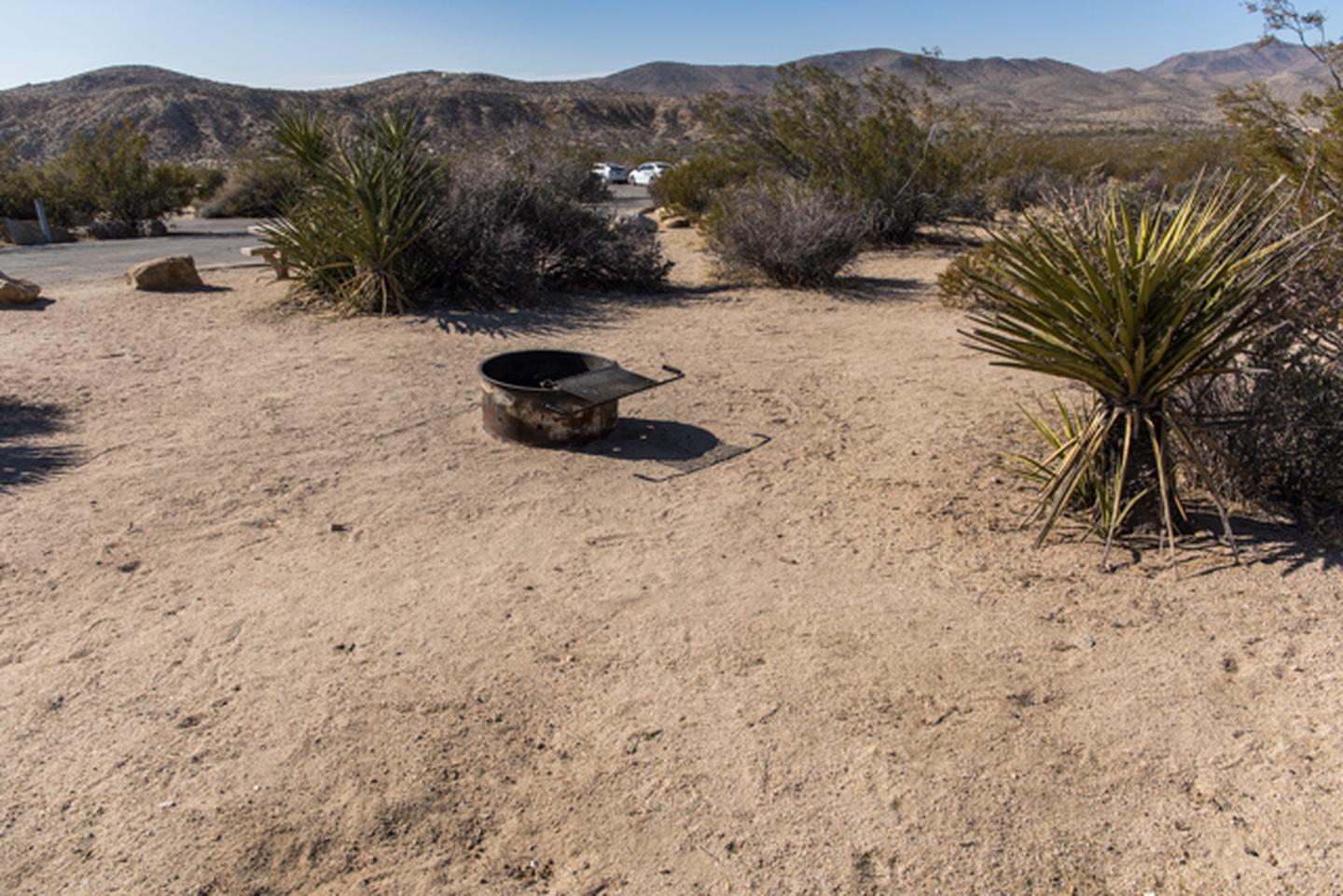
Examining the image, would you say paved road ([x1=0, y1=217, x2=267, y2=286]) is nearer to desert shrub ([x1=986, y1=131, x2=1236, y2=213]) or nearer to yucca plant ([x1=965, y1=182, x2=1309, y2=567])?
yucca plant ([x1=965, y1=182, x2=1309, y2=567])

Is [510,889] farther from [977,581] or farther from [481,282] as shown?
[481,282]

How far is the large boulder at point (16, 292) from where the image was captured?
9859mm

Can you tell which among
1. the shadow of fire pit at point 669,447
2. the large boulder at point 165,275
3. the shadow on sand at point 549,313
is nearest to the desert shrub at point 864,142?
the shadow on sand at point 549,313

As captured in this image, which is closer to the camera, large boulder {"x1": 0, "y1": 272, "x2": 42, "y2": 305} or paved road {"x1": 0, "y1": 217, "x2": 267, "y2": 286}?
large boulder {"x1": 0, "y1": 272, "x2": 42, "y2": 305}

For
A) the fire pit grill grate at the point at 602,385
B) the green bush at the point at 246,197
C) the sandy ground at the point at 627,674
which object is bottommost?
the sandy ground at the point at 627,674

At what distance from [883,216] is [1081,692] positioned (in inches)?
534

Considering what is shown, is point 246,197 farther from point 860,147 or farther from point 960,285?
point 960,285

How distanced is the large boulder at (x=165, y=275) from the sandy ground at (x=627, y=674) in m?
5.63

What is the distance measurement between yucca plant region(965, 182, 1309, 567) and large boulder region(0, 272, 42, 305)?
33.1ft

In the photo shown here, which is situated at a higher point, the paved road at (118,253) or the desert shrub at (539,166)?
the desert shrub at (539,166)

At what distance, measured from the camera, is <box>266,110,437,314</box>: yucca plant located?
9.57m

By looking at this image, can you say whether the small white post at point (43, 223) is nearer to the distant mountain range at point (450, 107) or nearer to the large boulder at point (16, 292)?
the large boulder at point (16, 292)

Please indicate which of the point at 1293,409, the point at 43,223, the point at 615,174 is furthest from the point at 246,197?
the point at 1293,409

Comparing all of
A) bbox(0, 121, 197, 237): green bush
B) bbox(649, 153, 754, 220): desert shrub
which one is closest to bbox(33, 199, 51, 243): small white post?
bbox(0, 121, 197, 237): green bush
